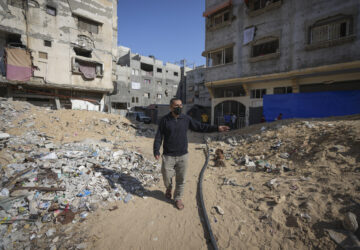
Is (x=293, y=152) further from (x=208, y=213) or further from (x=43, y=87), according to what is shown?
(x=43, y=87)

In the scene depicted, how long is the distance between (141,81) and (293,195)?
3912 cm

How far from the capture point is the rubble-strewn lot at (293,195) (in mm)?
2570

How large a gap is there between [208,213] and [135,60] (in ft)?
131

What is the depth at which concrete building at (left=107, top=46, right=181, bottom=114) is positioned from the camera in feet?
119

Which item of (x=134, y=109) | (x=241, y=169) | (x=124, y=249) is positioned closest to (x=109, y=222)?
(x=124, y=249)

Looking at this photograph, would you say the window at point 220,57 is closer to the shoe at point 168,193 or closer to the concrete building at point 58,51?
the concrete building at point 58,51

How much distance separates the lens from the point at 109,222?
124 inches

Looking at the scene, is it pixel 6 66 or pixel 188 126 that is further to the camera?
pixel 6 66

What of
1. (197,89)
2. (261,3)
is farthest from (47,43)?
(197,89)

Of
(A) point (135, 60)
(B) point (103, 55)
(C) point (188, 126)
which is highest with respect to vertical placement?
(A) point (135, 60)

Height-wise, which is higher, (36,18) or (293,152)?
(36,18)

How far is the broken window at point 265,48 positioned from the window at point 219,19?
3874 mm

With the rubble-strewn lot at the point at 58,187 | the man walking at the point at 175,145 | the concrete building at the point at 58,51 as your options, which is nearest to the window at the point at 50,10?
the concrete building at the point at 58,51

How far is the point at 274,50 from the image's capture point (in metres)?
13.4
